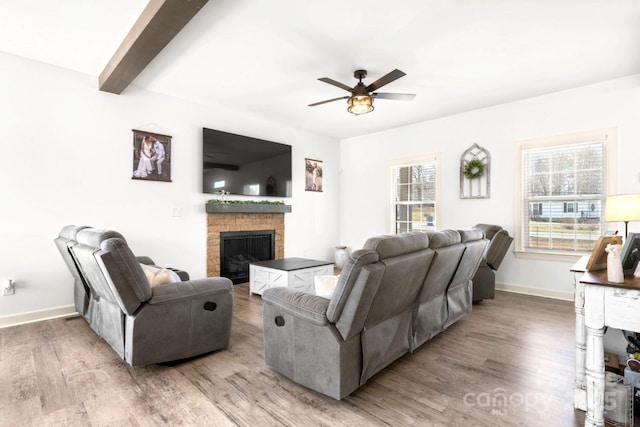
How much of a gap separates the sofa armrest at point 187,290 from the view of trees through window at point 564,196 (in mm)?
4397

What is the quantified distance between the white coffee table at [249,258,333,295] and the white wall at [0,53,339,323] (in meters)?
1.06

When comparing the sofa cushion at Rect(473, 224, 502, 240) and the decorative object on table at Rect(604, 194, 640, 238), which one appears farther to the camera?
the sofa cushion at Rect(473, 224, 502, 240)

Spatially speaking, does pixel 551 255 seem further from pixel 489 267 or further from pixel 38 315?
pixel 38 315

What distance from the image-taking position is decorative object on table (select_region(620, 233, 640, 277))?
1.75m

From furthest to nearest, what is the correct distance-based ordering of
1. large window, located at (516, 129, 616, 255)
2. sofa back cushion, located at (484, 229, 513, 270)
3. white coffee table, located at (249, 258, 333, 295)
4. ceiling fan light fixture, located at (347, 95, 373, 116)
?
large window, located at (516, 129, 616, 255), sofa back cushion, located at (484, 229, 513, 270), white coffee table, located at (249, 258, 333, 295), ceiling fan light fixture, located at (347, 95, 373, 116)

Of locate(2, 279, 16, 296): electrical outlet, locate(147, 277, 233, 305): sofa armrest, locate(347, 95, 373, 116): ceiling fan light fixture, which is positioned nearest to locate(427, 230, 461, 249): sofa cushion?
locate(147, 277, 233, 305): sofa armrest

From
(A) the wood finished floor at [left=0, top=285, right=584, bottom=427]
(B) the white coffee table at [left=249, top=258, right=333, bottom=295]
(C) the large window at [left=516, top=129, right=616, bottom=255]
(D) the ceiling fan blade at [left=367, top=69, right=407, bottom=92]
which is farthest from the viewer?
(C) the large window at [left=516, top=129, right=616, bottom=255]

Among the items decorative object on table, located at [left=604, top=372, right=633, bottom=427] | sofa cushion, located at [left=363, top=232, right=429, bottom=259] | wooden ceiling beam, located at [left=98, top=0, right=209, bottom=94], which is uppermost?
wooden ceiling beam, located at [left=98, top=0, right=209, bottom=94]

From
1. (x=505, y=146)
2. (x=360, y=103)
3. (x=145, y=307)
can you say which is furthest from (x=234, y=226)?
(x=505, y=146)

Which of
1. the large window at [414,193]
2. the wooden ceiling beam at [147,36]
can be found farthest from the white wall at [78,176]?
the large window at [414,193]

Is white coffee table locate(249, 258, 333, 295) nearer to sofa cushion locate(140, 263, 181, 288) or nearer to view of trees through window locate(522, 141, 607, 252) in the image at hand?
sofa cushion locate(140, 263, 181, 288)

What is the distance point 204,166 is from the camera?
4895mm

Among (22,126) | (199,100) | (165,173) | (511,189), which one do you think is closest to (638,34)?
(511,189)

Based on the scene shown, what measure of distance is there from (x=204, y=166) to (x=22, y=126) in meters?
2.04
